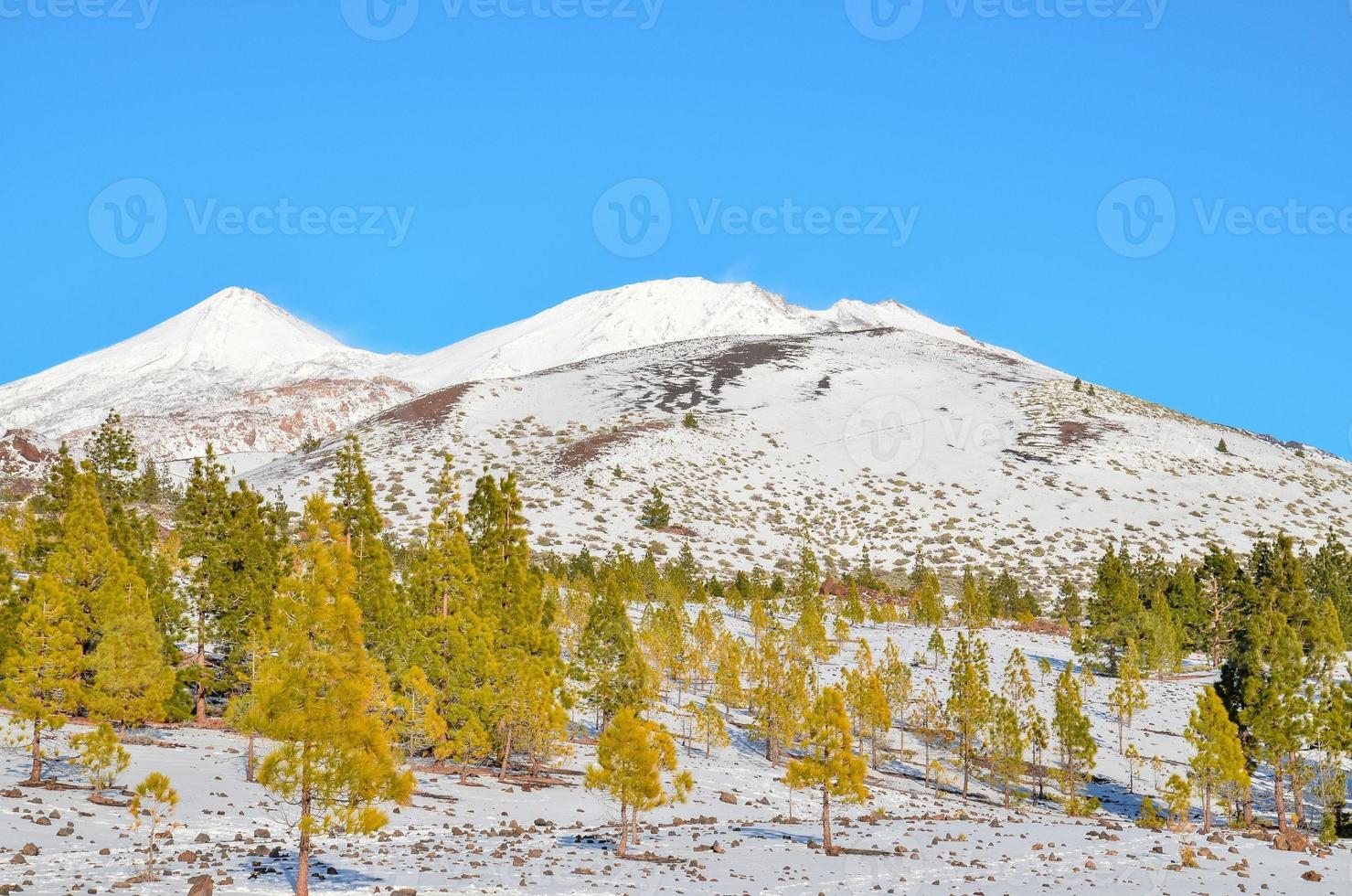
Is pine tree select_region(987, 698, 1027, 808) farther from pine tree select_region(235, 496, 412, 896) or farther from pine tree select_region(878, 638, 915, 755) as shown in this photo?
pine tree select_region(235, 496, 412, 896)

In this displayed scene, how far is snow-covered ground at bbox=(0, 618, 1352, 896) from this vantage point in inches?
893

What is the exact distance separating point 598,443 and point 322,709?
119512 mm

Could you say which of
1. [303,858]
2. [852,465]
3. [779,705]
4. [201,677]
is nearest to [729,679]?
[779,705]

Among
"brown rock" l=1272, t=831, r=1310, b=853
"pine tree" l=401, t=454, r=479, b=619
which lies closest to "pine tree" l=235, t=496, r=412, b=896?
"pine tree" l=401, t=454, r=479, b=619

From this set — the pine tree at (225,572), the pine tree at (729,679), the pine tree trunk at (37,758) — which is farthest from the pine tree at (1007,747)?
the pine tree trunk at (37,758)

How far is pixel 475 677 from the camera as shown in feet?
129

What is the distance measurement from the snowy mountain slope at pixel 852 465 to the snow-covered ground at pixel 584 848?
66.6m

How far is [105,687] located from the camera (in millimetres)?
33625

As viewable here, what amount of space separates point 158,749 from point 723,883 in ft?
74.5

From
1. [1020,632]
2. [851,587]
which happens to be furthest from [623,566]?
[1020,632]

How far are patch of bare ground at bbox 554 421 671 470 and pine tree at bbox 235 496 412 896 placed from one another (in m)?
109

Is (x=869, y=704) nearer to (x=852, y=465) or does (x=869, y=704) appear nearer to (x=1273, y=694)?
(x=1273, y=694)

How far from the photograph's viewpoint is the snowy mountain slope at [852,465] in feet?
387

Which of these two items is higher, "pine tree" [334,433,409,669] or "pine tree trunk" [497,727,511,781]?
"pine tree" [334,433,409,669]
